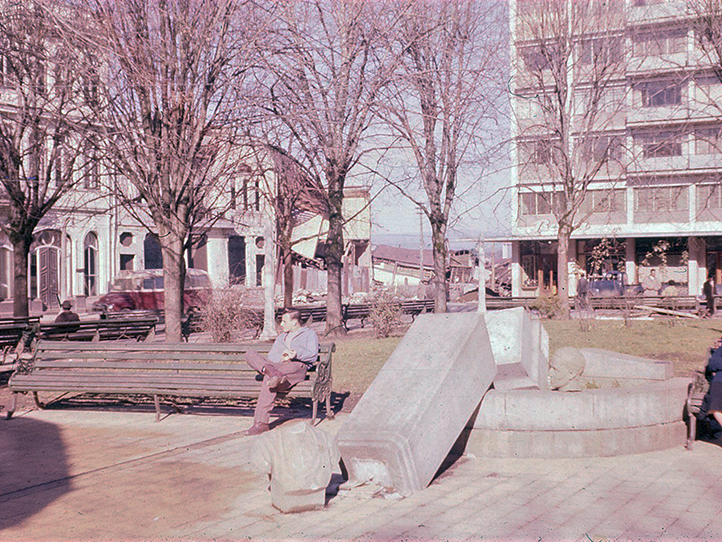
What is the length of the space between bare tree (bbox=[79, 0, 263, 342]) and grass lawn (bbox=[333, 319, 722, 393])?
322 centimetres

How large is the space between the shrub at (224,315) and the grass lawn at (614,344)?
2258 mm

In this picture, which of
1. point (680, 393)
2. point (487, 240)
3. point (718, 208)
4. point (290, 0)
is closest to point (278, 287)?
point (487, 240)

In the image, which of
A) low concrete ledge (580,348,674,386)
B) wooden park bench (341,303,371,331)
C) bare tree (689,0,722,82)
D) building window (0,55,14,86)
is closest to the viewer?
low concrete ledge (580,348,674,386)

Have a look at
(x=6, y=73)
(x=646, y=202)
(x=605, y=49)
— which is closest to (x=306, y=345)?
(x=6, y=73)

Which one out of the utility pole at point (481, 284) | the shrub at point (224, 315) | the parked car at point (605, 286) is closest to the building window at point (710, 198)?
the parked car at point (605, 286)

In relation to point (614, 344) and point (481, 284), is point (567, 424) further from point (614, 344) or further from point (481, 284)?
point (481, 284)

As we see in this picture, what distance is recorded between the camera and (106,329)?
53.1 ft

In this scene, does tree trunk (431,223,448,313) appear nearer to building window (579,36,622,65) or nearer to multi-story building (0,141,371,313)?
multi-story building (0,141,371,313)

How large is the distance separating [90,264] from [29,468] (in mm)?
35214

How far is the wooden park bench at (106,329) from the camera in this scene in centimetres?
1532

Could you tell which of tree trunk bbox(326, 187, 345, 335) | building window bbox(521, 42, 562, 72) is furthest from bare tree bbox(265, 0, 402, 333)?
building window bbox(521, 42, 562, 72)

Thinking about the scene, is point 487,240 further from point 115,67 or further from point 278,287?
point 115,67

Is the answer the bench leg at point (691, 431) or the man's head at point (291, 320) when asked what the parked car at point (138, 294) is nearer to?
the man's head at point (291, 320)

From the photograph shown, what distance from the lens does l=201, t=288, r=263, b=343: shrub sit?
1605cm
